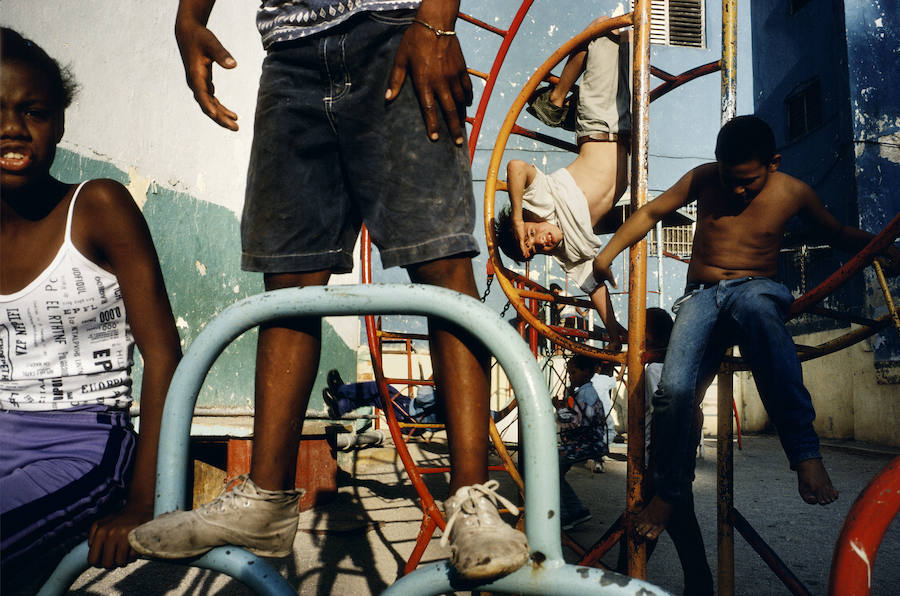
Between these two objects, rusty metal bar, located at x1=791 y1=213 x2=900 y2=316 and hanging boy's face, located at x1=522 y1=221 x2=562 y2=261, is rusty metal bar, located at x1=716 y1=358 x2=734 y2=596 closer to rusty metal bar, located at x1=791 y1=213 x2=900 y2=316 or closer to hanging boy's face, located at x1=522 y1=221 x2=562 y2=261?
rusty metal bar, located at x1=791 y1=213 x2=900 y2=316

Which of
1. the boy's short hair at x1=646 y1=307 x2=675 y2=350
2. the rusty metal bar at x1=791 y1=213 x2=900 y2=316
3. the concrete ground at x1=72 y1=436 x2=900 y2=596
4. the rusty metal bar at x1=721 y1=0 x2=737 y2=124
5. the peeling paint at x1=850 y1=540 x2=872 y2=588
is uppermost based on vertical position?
the rusty metal bar at x1=721 y1=0 x2=737 y2=124

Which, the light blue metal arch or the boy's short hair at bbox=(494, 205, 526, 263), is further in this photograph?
the boy's short hair at bbox=(494, 205, 526, 263)

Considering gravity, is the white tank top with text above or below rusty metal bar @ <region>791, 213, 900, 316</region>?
below

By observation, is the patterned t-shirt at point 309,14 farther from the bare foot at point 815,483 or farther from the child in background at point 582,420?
the child in background at point 582,420

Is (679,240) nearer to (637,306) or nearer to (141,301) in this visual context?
(637,306)

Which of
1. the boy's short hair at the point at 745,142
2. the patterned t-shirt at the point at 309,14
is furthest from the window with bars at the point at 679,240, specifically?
the patterned t-shirt at the point at 309,14

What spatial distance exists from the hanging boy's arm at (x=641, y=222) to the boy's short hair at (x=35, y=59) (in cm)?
137

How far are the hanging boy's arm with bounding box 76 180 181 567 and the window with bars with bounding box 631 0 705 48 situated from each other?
378 inches

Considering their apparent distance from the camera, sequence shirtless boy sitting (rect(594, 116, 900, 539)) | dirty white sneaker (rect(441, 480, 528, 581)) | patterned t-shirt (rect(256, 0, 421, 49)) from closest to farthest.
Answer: dirty white sneaker (rect(441, 480, 528, 581)), patterned t-shirt (rect(256, 0, 421, 49)), shirtless boy sitting (rect(594, 116, 900, 539))

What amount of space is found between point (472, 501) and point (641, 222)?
1.12 meters

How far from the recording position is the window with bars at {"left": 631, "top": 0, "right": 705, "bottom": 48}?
9.23m

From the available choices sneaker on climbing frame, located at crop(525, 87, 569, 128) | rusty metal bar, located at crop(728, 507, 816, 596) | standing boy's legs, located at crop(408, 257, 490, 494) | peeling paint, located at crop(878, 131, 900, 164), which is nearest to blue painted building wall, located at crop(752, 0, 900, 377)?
peeling paint, located at crop(878, 131, 900, 164)

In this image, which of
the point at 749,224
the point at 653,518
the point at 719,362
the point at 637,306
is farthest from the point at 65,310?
the point at 749,224

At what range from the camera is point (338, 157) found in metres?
1.31
